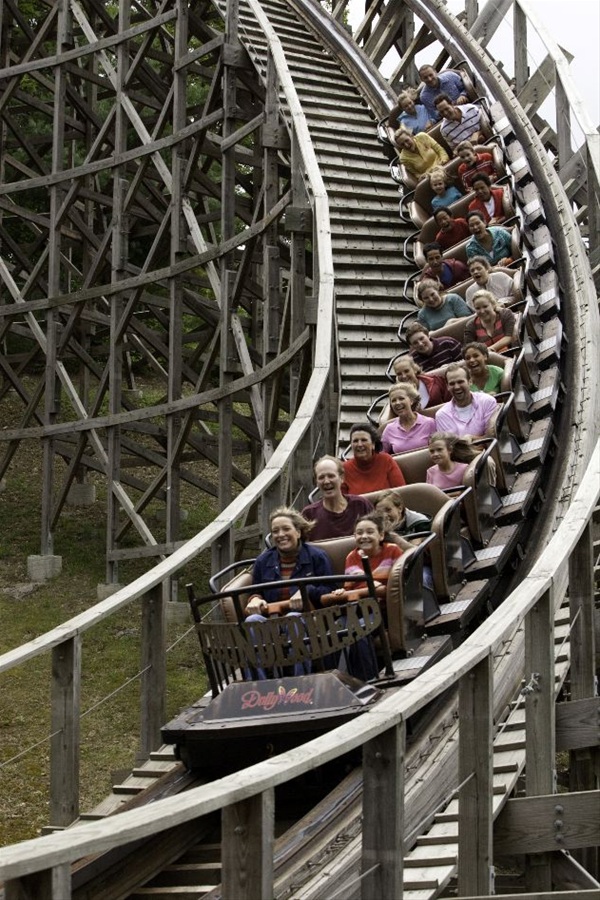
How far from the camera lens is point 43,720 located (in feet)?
43.0

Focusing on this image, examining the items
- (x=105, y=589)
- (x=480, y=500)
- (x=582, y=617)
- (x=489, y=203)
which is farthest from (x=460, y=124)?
(x=582, y=617)

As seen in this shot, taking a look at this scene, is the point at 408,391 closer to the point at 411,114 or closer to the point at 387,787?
the point at 387,787

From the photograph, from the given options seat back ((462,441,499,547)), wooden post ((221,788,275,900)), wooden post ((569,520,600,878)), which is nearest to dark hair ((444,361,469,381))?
seat back ((462,441,499,547))

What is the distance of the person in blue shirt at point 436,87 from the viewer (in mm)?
15438

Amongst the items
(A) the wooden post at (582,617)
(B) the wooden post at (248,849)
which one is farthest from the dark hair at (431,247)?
(B) the wooden post at (248,849)

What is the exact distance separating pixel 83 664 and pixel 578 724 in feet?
28.4

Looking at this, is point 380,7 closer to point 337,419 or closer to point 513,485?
point 337,419

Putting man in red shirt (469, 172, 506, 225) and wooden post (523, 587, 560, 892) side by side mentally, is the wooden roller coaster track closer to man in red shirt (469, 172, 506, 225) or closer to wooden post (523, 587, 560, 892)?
wooden post (523, 587, 560, 892)

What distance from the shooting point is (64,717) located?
22.5ft

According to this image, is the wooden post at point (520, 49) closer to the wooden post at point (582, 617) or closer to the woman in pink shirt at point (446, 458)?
the woman in pink shirt at point (446, 458)

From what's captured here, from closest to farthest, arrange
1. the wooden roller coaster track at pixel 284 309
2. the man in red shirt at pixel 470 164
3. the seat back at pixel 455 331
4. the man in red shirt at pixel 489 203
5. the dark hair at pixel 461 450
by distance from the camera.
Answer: the wooden roller coaster track at pixel 284 309 → the dark hair at pixel 461 450 → the seat back at pixel 455 331 → the man in red shirt at pixel 489 203 → the man in red shirt at pixel 470 164

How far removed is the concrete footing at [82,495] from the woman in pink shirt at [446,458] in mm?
10752

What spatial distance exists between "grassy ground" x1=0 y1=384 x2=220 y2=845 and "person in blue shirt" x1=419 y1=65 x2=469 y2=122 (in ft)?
17.6

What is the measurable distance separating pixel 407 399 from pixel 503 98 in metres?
7.52
